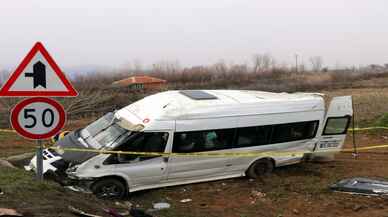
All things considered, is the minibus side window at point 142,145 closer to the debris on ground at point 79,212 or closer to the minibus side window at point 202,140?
the minibus side window at point 202,140

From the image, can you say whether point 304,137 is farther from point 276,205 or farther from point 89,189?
point 89,189

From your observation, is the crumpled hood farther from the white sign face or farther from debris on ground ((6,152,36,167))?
the white sign face

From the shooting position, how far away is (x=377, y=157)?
40.2 feet

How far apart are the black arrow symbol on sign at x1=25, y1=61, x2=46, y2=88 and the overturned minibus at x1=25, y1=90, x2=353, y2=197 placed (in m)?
2.81

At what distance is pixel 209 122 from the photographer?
9.31 m

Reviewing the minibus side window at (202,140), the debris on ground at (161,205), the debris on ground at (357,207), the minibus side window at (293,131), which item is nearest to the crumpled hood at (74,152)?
the debris on ground at (161,205)

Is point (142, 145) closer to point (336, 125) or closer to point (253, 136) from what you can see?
point (253, 136)

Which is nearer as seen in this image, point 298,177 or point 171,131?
point 171,131

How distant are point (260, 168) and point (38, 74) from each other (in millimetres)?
5906

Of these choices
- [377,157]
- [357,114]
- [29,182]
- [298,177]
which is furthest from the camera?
[357,114]

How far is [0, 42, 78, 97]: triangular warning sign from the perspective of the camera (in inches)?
225

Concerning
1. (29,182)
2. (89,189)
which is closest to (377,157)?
(89,189)

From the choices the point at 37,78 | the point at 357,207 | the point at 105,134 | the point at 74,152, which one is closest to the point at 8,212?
the point at 37,78

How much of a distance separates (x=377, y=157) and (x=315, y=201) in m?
4.68
